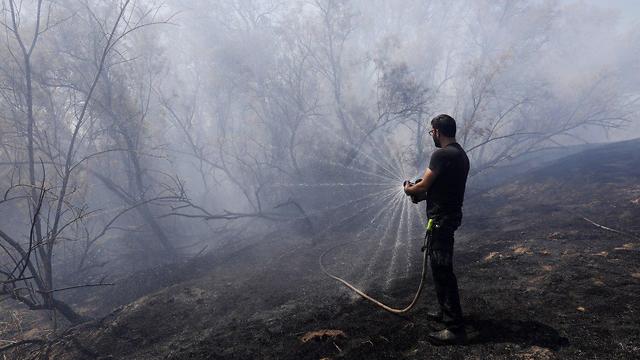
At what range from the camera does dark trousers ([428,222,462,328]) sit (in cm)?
322

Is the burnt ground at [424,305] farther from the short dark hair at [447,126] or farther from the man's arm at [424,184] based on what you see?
the short dark hair at [447,126]

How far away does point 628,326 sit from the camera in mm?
3084

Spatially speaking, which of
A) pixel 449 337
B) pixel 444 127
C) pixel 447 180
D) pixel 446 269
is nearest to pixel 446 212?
pixel 447 180

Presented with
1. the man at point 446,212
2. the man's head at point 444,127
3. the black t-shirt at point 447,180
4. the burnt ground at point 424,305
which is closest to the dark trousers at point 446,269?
the man at point 446,212

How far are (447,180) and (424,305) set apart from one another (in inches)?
69.5

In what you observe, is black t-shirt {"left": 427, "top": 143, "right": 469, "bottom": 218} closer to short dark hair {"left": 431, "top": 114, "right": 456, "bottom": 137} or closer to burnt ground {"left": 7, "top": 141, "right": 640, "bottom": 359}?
short dark hair {"left": 431, "top": 114, "right": 456, "bottom": 137}

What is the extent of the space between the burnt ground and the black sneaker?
62 mm

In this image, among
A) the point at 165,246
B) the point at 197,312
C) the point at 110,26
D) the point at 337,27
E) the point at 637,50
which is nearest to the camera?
the point at 197,312

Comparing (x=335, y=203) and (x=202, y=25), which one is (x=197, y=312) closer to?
(x=335, y=203)

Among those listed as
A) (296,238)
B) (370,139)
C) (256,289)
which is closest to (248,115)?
(370,139)

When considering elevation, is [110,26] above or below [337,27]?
above

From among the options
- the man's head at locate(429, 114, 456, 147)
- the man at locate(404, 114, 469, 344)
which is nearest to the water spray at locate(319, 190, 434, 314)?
the man at locate(404, 114, 469, 344)

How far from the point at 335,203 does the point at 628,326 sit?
36.2 feet

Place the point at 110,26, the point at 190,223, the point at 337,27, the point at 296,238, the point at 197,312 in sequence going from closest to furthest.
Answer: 1. the point at 197,312
2. the point at 296,238
3. the point at 110,26
4. the point at 337,27
5. the point at 190,223
